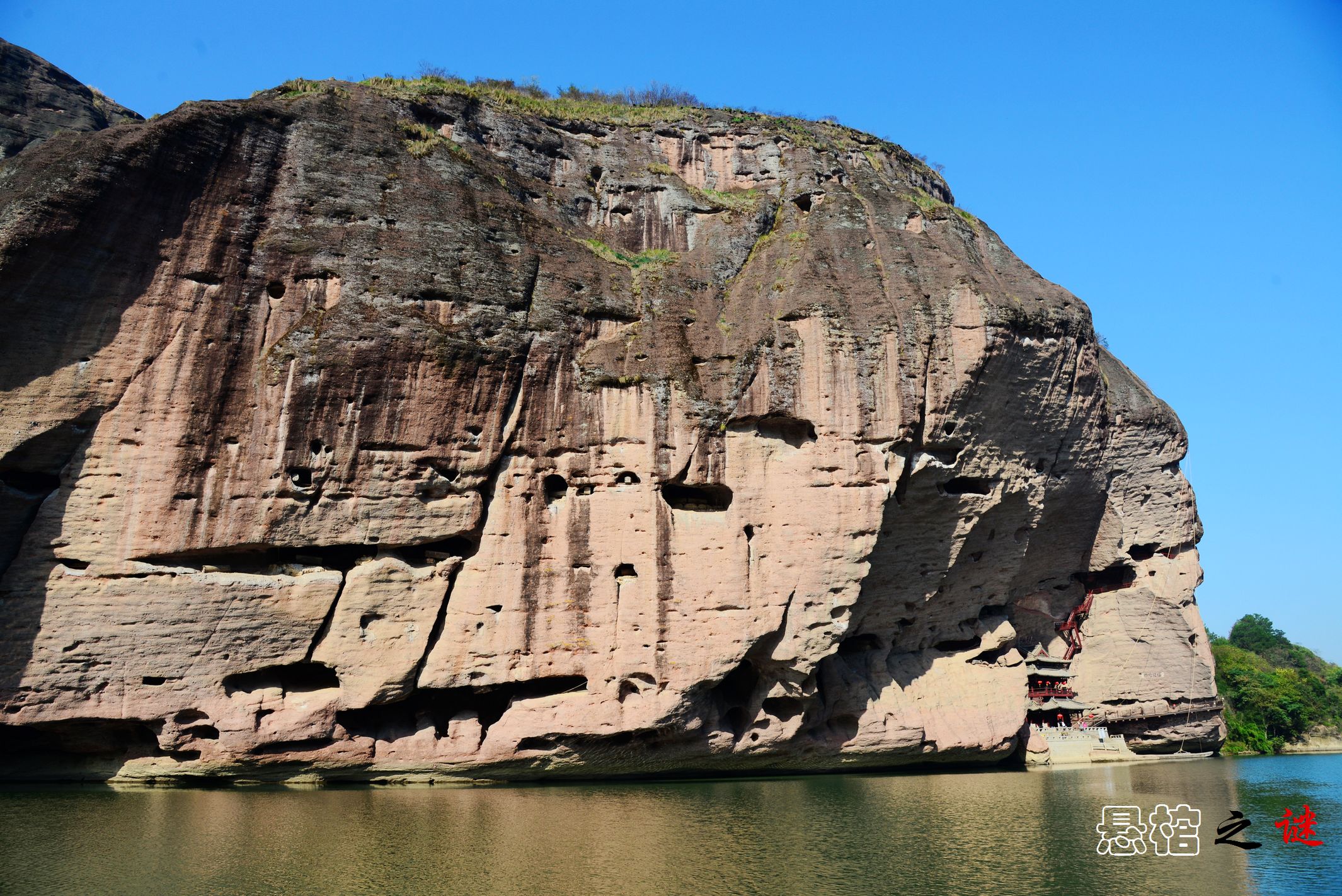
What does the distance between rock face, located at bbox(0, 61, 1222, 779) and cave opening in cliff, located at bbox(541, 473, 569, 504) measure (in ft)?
0.40

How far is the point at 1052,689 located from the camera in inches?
1126

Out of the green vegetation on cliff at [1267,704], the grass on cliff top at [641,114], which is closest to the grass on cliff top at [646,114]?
the grass on cliff top at [641,114]

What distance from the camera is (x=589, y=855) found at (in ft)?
42.2

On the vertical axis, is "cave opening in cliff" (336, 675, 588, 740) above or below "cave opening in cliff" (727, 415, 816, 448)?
below

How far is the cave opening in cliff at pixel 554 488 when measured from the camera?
20.4 m

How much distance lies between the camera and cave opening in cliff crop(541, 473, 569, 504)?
20.4 metres

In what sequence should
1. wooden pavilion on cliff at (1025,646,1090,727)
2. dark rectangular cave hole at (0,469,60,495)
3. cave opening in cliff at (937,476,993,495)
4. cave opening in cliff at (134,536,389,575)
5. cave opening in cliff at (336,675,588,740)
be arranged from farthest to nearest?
wooden pavilion on cliff at (1025,646,1090,727) → cave opening in cliff at (937,476,993,495) → cave opening in cliff at (336,675,588,740) → cave opening in cliff at (134,536,389,575) → dark rectangular cave hole at (0,469,60,495)

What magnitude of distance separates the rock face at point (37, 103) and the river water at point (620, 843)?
22031 mm

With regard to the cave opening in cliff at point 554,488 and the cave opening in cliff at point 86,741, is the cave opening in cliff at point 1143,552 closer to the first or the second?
the cave opening in cliff at point 554,488

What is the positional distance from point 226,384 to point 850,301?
45.3 ft

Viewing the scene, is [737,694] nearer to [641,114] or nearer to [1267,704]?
[641,114]

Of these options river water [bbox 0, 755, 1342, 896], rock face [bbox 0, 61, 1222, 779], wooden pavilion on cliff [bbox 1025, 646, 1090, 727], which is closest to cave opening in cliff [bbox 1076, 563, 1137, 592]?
wooden pavilion on cliff [bbox 1025, 646, 1090, 727]

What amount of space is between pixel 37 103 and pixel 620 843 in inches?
1214

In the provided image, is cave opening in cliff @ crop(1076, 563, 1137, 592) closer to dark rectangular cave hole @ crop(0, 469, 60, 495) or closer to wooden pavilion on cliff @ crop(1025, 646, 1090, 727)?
wooden pavilion on cliff @ crop(1025, 646, 1090, 727)
